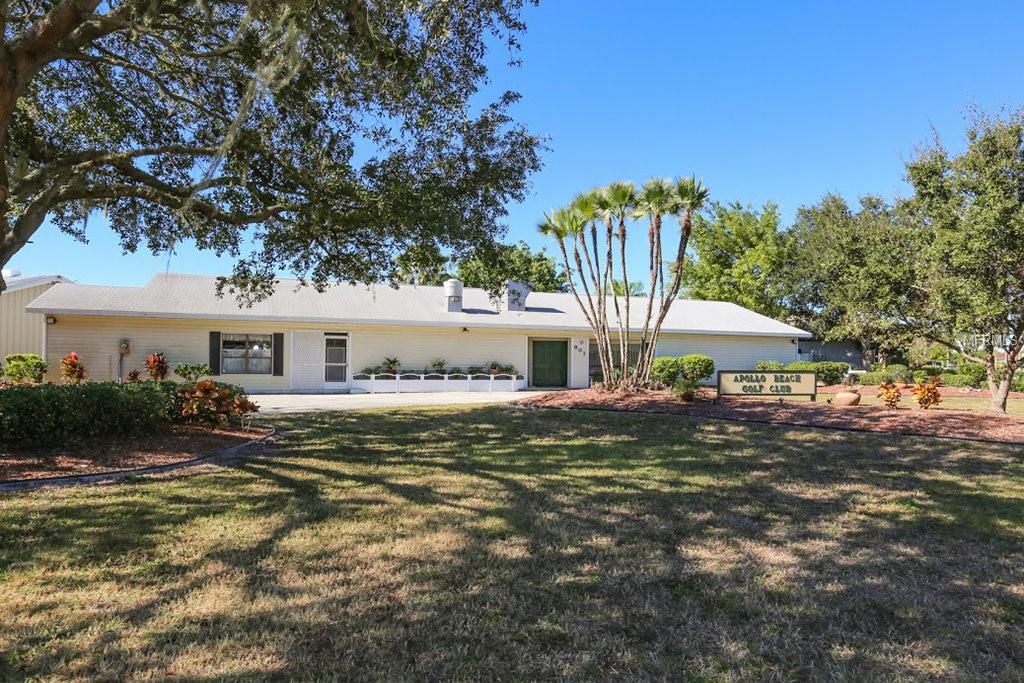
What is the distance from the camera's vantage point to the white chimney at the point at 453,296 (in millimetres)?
21891

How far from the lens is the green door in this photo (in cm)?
2233

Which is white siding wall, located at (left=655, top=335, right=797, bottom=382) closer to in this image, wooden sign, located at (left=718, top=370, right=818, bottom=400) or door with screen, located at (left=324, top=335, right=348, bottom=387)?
wooden sign, located at (left=718, top=370, right=818, bottom=400)

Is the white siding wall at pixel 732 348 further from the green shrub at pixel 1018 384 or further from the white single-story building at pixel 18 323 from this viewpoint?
the white single-story building at pixel 18 323

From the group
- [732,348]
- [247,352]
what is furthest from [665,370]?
[247,352]

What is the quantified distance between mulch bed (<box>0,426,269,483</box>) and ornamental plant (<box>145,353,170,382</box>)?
29.3ft

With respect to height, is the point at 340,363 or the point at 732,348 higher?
the point at 732,348

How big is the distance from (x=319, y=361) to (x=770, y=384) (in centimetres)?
1329

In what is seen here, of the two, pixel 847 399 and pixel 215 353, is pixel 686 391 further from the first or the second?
pixel 215 353

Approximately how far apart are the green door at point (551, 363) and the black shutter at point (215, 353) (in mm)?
10426

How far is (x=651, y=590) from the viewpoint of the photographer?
12.1 feet

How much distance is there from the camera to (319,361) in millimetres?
19578

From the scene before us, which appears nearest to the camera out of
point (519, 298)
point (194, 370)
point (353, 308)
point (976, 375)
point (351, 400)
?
point (351, 400)

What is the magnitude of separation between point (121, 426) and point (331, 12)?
6143 mm

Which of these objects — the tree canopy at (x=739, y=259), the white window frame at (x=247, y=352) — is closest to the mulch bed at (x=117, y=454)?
the white window frame at (x=247, y=352)
